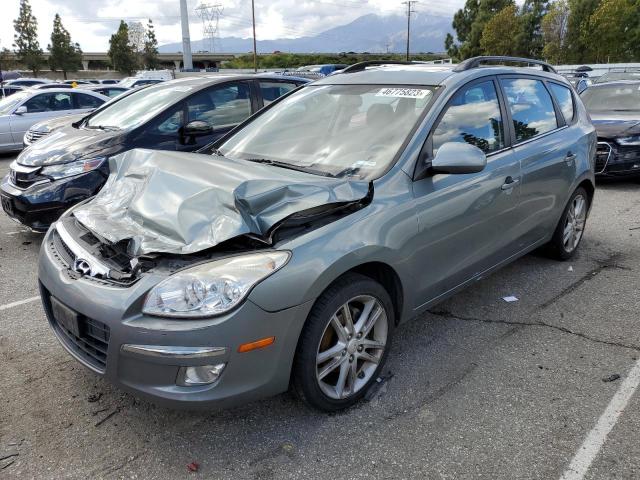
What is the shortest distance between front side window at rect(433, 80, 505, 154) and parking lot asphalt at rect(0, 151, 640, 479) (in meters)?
1.29

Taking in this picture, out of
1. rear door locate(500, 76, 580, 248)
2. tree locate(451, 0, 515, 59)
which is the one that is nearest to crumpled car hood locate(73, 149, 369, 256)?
rear door locate(500, 76, 580, 248)

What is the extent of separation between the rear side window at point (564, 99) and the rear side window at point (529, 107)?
7.1 inches

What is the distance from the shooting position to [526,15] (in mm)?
55219

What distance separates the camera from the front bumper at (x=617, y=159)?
8094 millimetres

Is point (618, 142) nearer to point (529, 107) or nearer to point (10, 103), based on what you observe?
point (529, 107)

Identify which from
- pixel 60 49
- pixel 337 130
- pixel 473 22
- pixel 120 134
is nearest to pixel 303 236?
pixel 337 130

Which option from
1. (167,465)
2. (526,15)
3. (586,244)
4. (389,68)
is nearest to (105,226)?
(167,465)

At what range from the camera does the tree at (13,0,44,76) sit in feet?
184

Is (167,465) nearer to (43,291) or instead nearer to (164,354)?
(164,354)

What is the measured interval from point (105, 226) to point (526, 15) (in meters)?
Answer: 61.8

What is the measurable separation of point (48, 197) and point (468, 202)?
13.0ft

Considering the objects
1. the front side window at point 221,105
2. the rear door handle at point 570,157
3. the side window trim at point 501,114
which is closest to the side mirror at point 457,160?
the side window trim at point 501,114

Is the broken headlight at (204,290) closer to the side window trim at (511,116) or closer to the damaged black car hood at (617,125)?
the side window trim at (511,116)

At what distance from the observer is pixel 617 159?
8156mm
